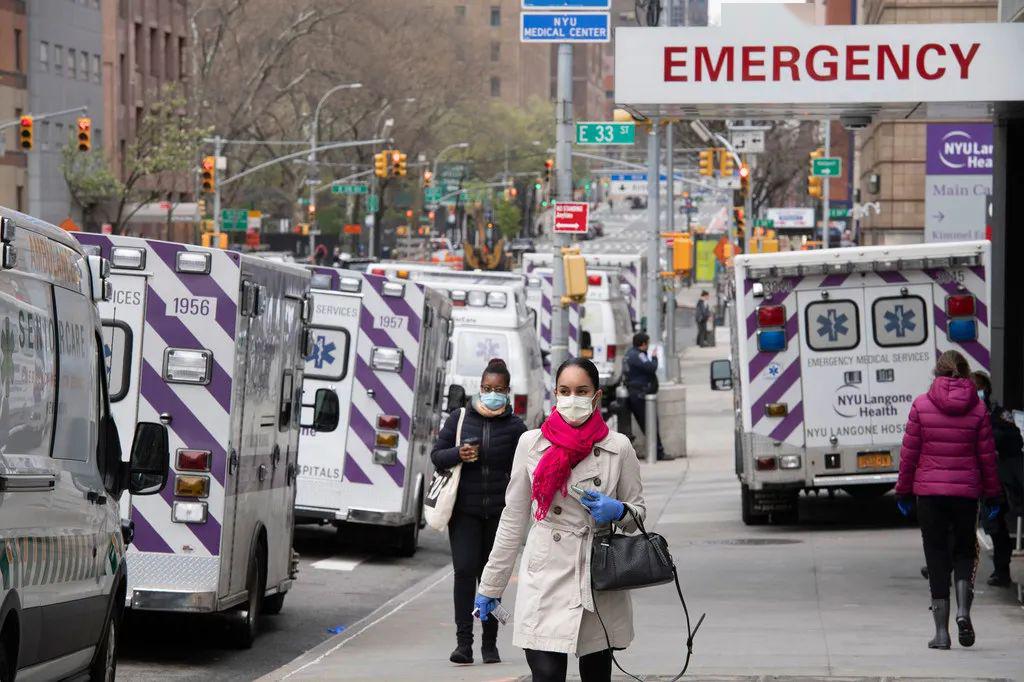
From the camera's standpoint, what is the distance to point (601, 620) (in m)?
7.41

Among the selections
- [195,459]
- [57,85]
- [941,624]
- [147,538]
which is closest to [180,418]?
[195,459]

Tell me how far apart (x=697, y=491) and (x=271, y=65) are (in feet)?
204

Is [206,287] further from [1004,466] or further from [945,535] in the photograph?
[1004,466]

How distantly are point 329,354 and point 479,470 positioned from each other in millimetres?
6031

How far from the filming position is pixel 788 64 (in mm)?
13875

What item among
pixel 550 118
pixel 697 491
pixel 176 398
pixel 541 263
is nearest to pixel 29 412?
pixel 176 398

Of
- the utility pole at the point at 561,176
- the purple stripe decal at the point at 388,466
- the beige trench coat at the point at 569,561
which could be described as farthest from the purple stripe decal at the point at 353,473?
the beige trench coat at the point at 569,561

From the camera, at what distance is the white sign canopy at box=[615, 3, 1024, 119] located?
13.8 meters

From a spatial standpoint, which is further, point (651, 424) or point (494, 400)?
point (651, 424)

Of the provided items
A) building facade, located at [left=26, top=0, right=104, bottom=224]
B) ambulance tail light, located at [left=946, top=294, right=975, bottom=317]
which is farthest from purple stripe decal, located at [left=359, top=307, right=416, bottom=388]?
building facade, located at [left=26, top=0, right=104, bottom=224]

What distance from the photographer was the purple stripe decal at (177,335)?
37.6 feet

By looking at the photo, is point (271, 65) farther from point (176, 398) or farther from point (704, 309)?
point (176, 398)

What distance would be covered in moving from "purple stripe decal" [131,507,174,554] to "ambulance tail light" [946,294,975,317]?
30.2 feet

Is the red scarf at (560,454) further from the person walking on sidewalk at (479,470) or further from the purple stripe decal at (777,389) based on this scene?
the purple stripe decal at (777,389)
